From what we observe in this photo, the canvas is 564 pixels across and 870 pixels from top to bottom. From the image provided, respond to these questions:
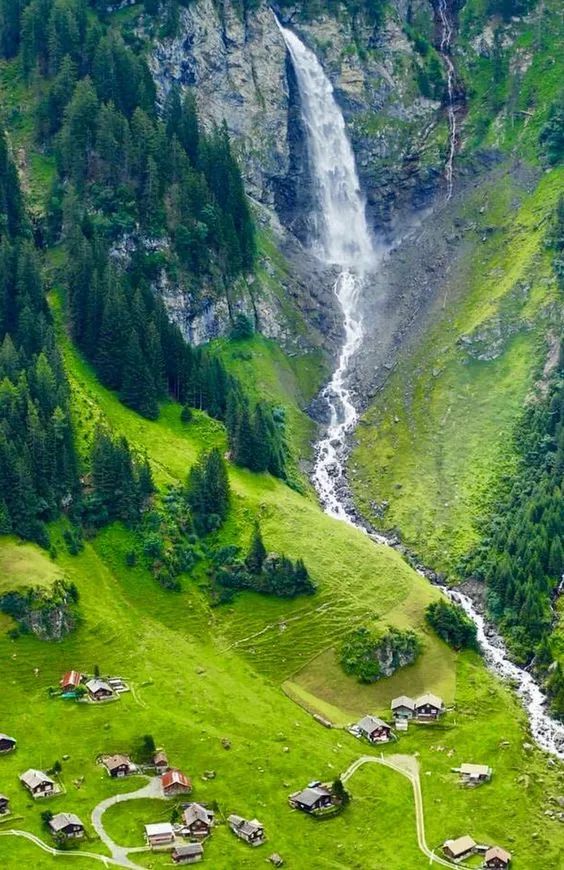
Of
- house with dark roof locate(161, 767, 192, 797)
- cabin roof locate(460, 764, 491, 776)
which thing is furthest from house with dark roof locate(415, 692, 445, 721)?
house with dark roof locate(161, 767, 192, 797)

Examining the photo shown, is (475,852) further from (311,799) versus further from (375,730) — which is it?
(375,730)

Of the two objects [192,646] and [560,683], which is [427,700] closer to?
[560,683]

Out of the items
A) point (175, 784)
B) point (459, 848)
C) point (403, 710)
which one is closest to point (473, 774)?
point (403, 710)

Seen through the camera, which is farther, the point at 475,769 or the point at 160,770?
the point at 475,769

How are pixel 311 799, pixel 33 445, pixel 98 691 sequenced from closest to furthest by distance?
1. pixel 311 799
2. pixel 98 691
3. pixel 33 445

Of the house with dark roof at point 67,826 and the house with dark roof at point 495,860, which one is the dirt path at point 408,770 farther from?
the house with dark roof at point 67,826

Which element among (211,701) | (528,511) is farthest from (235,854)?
(528,511)

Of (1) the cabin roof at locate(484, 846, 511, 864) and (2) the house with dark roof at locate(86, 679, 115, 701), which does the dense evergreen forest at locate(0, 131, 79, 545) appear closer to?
(2) the house with dark roof at locate(86, 679, 115, 701)
